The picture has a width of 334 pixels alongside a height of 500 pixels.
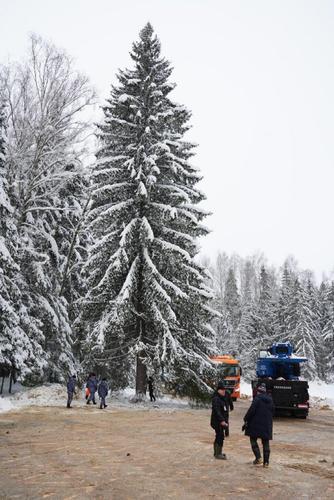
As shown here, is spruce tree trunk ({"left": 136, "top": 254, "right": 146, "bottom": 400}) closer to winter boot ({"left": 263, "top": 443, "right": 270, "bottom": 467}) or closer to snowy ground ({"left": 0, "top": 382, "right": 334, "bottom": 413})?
snowy ground ({"left": 0, "top": 382, "right": 334, "bottom": 413})

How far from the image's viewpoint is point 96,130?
77.0 ft

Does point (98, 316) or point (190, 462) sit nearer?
point (190, 462)

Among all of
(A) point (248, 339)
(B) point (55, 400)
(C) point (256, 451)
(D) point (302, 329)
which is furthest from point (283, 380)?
(A) point (248, 339)

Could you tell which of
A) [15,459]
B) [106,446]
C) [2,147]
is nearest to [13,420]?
[106,446]

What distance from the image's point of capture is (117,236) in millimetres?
20938

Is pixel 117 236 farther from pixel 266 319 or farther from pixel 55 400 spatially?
pixel 266 319

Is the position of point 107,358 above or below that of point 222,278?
below

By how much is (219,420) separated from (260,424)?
979 mm

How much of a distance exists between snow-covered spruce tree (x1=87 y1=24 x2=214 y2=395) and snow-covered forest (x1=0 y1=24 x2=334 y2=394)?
63 mm

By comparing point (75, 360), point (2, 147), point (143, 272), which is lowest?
point (75, 360)

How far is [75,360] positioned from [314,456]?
62.0 feet

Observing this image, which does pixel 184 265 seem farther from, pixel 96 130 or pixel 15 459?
pixel 15 459

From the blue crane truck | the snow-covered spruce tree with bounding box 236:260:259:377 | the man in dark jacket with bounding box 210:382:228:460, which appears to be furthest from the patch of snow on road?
the man in dark jacket with bounding box 210:382:228:460

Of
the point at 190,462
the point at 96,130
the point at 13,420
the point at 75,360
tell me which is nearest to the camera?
the point at 190,462
